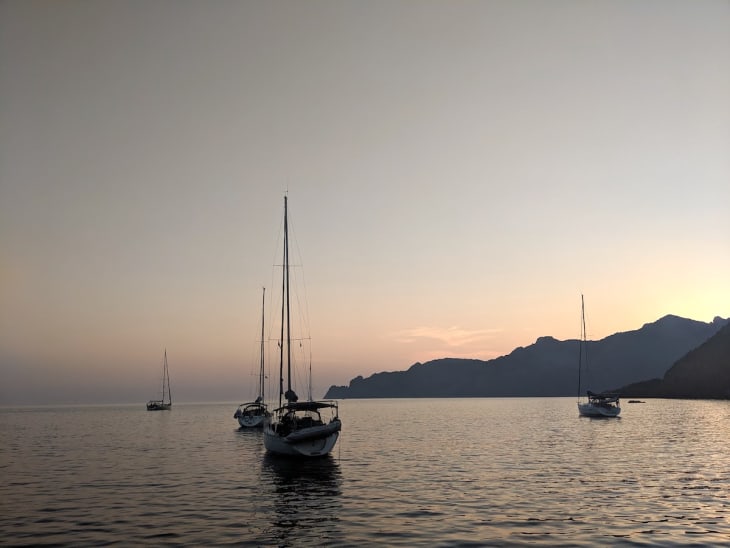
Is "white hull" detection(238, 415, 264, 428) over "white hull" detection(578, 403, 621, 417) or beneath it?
over

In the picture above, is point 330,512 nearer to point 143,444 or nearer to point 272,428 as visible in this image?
point 272,428

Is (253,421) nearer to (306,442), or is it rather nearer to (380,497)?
(306,442)

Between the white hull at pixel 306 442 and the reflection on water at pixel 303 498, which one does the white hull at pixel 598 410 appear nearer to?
the reflection on water at pixel 303 498

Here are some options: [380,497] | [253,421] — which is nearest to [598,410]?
[253,421]

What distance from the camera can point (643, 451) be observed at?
49656 millimetres

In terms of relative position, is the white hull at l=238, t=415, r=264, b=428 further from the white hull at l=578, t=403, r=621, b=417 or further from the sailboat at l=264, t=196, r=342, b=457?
the white hull at l=578, t=403, r=621, b=417

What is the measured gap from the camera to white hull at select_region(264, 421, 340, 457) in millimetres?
42219

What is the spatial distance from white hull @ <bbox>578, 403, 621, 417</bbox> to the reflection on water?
2879 inches

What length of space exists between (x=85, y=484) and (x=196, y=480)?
6.77 m

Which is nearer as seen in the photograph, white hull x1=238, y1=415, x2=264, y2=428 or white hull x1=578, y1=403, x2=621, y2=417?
white hull x1=238, y1=415, x2=264, y2=428

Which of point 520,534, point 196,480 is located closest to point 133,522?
point 196,480

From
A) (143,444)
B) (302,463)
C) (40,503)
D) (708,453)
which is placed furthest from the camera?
(143,444)

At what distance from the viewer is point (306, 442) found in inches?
1676

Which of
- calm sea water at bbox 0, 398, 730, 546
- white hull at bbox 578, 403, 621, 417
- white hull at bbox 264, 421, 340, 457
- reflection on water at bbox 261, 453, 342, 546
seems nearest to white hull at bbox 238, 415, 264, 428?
calm sea water at bbox 0, 398, 730, 546
